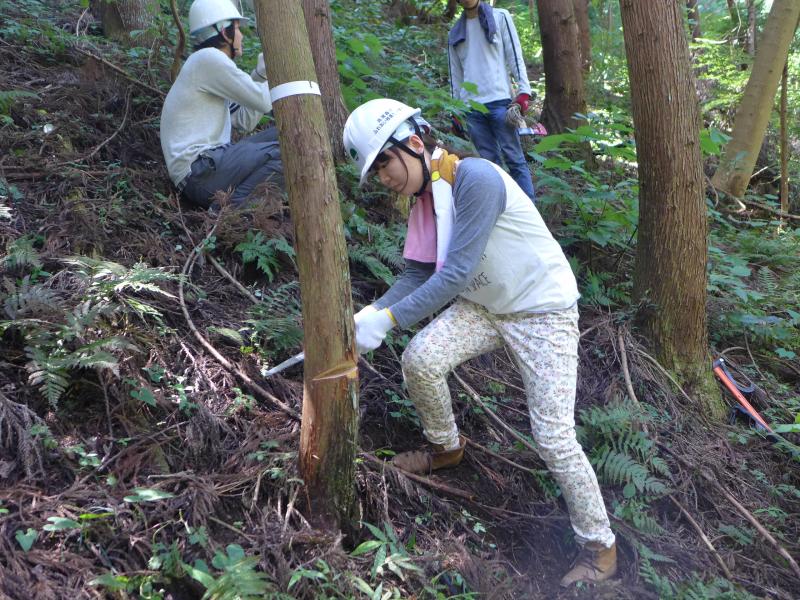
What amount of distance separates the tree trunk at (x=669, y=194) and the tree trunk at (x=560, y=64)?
3.11 meters

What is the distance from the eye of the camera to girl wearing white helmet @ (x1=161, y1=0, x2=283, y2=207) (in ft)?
15.7

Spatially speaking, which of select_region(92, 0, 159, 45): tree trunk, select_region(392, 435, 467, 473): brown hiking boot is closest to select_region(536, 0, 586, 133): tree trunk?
select_region(92, 0, 159, 45): tree trunk

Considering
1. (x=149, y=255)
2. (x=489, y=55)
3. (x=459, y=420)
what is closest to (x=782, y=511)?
(x=459, y=420)

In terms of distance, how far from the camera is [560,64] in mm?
7754

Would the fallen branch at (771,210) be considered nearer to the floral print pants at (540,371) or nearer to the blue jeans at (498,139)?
the blue jeans at (498,139)

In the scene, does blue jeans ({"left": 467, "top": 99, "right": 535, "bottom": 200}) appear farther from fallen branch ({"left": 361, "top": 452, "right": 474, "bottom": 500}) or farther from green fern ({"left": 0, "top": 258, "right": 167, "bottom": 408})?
A: green fern ({"left": 0, "top": 258, "right": 167, "bottom": 408})

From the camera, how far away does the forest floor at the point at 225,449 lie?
2.55 metres

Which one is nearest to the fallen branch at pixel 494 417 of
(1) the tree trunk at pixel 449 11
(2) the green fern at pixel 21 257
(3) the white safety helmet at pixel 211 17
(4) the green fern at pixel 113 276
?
(4) the green fern at pixel 113 276

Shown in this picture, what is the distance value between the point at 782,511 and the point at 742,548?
1.55 ft

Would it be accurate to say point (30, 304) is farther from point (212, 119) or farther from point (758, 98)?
point (758, 98)

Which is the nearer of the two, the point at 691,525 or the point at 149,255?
Answer: the point at 691,525

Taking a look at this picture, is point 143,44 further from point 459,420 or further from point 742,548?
point 742,548

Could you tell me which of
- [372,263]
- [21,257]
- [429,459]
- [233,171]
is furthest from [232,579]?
[233,171]

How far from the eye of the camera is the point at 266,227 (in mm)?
4414
